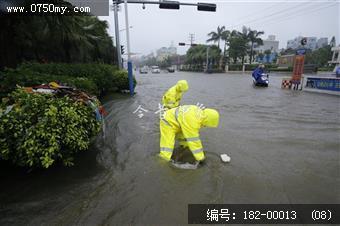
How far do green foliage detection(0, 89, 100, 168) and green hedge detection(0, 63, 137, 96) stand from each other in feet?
5.32

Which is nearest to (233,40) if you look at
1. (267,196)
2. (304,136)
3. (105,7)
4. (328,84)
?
(328,84)

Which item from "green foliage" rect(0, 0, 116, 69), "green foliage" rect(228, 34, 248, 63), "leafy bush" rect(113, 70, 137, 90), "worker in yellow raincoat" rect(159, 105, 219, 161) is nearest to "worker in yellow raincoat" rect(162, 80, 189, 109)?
"worker in yellow raincoat" rect(159, 105, 219, 161)

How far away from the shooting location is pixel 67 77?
6.02 m

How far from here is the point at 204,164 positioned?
12.2 ft

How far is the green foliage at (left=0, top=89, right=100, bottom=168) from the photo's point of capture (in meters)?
2.70

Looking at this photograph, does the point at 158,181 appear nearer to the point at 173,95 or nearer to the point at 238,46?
the point at 173,95

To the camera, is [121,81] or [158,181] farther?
[121,81]

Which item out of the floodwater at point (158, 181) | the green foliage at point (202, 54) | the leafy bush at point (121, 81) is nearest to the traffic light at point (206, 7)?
the leafy bush at point (121, 81)

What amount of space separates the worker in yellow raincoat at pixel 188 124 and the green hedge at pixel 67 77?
3.06 metres

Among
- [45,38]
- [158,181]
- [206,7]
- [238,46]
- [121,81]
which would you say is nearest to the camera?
[158,181]

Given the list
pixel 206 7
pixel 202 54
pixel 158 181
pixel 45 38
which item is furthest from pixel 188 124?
pixel 202 54

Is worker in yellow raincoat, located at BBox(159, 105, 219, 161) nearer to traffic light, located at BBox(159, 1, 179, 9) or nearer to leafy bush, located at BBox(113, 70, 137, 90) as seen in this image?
leafy bush, located at BBox(113, 70, 137, 90)

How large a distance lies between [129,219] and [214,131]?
3.60 metres

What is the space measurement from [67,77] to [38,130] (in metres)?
3.71
